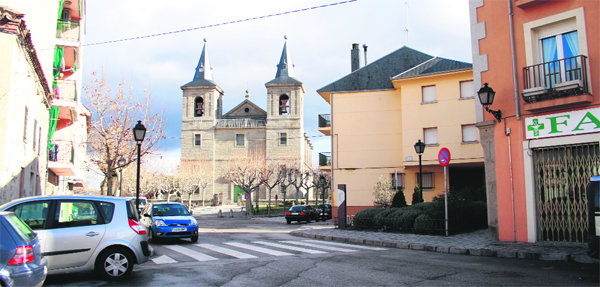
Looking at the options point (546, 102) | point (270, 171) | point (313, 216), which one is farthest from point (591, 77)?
point (270, 171)

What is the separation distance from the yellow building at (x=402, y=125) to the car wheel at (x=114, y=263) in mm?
20531

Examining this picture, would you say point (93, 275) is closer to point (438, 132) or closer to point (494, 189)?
point (494, 189)

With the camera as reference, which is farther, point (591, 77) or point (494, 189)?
point (494, 189)

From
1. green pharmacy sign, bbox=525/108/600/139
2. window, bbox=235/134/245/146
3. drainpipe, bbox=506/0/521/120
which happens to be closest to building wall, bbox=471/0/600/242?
drainpipe, bbox=506/0/521/120

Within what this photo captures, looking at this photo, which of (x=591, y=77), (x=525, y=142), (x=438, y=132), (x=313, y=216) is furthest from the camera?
(x=313, y=216)

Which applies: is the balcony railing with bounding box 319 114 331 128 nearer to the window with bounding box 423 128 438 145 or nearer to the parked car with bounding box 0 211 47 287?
the window with bounding box 423 128 438 145

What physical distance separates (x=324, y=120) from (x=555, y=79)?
71.3ft

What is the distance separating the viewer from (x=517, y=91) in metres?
12.8

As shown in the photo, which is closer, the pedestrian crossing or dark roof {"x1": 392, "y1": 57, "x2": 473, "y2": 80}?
the pedestrian crossing

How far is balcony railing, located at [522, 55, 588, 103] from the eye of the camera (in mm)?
11398

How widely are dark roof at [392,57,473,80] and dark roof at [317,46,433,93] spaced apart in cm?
232

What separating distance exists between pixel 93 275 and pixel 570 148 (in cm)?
1156

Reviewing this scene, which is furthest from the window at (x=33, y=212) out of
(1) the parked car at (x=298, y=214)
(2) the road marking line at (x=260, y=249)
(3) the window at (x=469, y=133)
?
(1) the parked car at (x=298, y=214)

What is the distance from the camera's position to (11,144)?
13.8 meters
